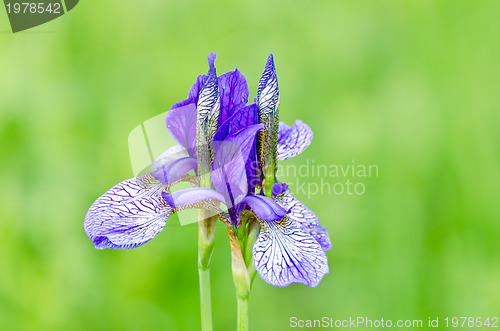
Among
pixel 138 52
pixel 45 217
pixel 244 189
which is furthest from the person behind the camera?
pixel 138 52

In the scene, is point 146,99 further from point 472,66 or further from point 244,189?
point 472,66

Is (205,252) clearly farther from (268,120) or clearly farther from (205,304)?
(268,120)

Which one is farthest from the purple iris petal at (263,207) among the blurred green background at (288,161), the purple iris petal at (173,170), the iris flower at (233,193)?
the blurred green background at (288,161)

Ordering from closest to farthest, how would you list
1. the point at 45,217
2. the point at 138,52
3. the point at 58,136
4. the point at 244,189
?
the point at 244,189 < the point at 45,217 < the point at 58,136 < the point at 138,52

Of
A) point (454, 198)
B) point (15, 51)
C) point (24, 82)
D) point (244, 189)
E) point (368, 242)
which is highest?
point (15, 51)

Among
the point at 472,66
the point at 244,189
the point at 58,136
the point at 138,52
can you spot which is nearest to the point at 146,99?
the point at 138,52

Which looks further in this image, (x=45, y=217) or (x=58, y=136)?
(x=58, y=136)

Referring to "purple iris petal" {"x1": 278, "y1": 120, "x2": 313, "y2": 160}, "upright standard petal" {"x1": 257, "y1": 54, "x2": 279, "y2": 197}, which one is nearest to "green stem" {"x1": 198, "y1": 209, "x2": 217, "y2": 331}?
"upright standard petal" {"x1": 257, "y1": 54, "x2": 279, "y2": 197}
